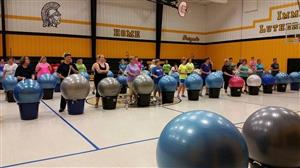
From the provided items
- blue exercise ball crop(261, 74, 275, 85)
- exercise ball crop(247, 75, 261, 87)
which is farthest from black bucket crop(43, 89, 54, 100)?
blue exercise ball crop(261, 74, 275, 85)

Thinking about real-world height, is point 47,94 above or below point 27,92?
below

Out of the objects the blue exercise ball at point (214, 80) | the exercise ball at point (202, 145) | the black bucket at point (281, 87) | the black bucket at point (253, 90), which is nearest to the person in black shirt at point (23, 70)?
the exercise ball at point (202, 145)

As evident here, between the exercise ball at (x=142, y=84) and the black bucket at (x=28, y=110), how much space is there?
295 centimetres

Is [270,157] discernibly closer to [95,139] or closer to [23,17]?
[95,139]

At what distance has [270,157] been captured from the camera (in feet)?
9.46

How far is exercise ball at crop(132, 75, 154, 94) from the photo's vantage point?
8.21 meters

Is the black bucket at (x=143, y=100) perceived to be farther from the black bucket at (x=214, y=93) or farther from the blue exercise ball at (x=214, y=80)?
the black bucket at (x=214, y=93)

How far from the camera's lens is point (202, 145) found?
230 cm

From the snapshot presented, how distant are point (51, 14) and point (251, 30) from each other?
13.6 meters

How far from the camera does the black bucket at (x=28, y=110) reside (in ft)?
20.9

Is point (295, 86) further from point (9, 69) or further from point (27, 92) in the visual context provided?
point (9, 69)

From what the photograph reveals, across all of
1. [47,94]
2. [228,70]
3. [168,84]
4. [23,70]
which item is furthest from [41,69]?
[228,70]

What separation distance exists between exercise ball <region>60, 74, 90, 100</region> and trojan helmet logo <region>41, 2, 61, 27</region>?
11.5m

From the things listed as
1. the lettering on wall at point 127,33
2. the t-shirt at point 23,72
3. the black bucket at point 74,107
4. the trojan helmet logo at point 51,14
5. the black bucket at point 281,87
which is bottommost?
the black bucket at point 74,107
